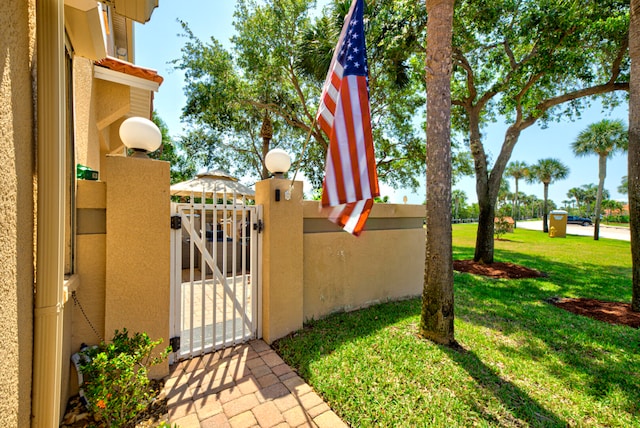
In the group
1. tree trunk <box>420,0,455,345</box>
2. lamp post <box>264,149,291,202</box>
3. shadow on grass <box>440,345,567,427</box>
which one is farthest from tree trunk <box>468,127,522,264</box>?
lamp post <box>264,149,291,202</box>

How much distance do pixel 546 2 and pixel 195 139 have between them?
16.5 meters

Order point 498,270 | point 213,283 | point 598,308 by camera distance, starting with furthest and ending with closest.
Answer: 1. point 498,270
2. point 598,308
3. point 213,283

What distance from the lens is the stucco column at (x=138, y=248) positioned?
291 cm

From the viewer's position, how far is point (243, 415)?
2721 millimetres

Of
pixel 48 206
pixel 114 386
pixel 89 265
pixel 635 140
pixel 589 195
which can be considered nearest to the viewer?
pixel 48 206

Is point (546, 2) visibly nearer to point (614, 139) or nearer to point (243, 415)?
point (243, 415)

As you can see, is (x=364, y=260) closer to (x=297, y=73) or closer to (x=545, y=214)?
(x=297, y=73)

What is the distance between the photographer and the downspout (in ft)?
5.68

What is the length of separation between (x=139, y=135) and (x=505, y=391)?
501 cm

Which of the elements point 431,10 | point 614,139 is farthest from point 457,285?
point 614,139

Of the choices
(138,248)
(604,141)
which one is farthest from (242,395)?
(604,141)

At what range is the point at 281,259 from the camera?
4211 mm

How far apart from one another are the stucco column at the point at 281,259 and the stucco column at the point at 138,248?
4.43 ft

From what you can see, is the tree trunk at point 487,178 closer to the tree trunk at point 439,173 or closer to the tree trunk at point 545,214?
the tree trunk at point 439,173
